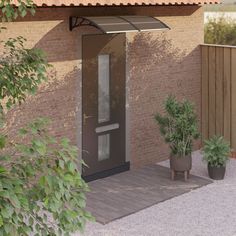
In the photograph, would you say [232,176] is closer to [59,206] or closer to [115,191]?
[115,191]

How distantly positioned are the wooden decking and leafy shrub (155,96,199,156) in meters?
0.65

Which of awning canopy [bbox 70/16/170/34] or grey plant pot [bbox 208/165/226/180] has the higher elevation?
awning canopy [bbox 70/16/170/34]

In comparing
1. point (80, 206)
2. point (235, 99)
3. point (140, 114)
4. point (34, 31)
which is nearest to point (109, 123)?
point (140, 114)

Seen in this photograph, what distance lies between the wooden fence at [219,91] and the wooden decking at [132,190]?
1949mm

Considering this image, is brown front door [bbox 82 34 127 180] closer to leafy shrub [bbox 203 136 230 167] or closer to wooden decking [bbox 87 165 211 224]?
wooden decking [bbox 87 165 211 224]

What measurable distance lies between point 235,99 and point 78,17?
14.6 ft

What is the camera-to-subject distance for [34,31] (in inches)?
358

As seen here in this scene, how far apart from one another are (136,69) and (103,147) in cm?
175

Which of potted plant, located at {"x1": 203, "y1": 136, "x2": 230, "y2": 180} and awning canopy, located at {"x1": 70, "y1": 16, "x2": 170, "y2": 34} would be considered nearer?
awning canopy, located at {"x1": 70, "y1": 16, "x2": 170, "y2": 34}

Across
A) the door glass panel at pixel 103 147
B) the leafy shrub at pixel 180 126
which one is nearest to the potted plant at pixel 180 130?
the leafy shrub at pixel 180 126

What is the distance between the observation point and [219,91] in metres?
12.2

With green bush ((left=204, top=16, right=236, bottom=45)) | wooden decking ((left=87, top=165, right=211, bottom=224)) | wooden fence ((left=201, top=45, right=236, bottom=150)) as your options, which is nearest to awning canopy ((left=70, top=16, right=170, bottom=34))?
wooden fence ((left=201, top=45, right=236, bottom=150))

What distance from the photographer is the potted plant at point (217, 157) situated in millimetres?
10383

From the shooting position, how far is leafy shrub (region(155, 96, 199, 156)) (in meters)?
10.0
